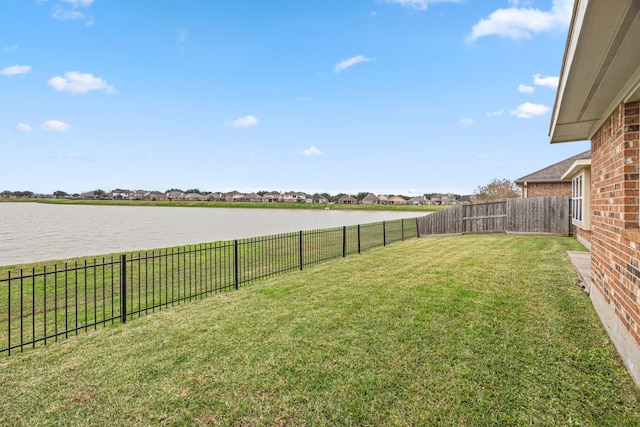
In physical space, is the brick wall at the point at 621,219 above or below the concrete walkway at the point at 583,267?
above

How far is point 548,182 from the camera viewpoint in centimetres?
1778

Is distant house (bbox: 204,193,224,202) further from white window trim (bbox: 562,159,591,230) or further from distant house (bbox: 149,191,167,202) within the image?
white window trim (bbox: 562,159,591,230)

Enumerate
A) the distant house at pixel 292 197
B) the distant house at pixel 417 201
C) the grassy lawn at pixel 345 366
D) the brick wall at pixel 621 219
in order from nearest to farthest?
1. the grassy lawn at pixel 345 366
2. the brick wall at pixel 621 219
3. the distant house at pixel 417 201
4. the distant house at pixel 292 197

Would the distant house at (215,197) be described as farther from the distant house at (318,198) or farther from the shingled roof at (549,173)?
the shingled roof at (549,173)

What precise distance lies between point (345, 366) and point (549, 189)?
19631mm

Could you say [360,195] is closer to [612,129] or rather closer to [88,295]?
[88,295]

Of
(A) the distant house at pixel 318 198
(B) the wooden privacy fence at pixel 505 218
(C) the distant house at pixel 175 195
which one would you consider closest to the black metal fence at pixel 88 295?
(B) the wooden privacy fence at pixel 505 218

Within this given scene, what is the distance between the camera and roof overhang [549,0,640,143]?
209 cm

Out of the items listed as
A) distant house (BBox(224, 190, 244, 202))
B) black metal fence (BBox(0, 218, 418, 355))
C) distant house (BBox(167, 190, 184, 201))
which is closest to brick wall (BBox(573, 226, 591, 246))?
black metal fence (BBox(0, 218, 418, 355))

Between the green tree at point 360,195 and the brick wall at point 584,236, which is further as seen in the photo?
the green tree at point 360,195

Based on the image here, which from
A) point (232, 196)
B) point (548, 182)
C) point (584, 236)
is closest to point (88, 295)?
point (584, 236)

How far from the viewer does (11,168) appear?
38.4m

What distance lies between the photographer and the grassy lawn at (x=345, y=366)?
2.58 m

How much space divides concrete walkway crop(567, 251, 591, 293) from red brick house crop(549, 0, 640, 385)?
657mm
